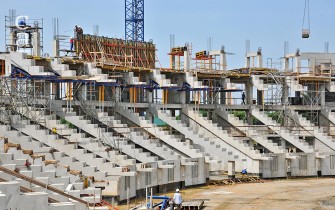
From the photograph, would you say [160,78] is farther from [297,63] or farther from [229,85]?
[297,63]

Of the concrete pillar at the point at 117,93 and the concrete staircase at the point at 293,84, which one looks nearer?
the concrete pillar at the point at 117,93

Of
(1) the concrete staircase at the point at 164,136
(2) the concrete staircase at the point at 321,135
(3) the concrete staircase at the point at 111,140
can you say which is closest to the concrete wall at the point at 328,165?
(2) the concrete staircase at the point at 321,135

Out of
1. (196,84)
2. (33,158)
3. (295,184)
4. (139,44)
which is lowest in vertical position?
(295,184)

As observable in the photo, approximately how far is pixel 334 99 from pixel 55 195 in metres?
44.7

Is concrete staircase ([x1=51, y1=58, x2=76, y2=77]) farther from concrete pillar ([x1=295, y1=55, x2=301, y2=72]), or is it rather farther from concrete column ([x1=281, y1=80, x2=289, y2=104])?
concrete pillar ([x1=295, y1=55, x2=301, y2=72])

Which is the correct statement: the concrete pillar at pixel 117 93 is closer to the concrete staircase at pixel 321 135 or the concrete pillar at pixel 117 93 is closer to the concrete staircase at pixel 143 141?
the concrete staircase at pixel 143 141

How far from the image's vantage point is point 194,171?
41188 mm

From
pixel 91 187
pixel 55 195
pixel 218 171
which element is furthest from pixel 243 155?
pixel 55 195

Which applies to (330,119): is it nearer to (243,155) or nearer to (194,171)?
(243,155)

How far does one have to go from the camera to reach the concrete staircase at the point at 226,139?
1842 inches

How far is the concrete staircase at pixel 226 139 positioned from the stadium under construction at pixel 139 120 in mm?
76

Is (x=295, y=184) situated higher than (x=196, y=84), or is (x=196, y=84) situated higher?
(x=196, y=84)

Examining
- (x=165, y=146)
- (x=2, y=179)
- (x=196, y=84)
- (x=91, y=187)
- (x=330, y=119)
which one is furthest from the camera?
(x=330, y=119)

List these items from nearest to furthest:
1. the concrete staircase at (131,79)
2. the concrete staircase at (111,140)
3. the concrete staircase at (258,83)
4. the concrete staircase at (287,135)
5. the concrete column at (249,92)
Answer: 1. the concrete staircase at (111,140)
2. the concrete staircase at (131,79)
3. the concrete staircase at (287,135)
4. the concrete staircase at (258,83)
5. the concrete column at (249,92)
